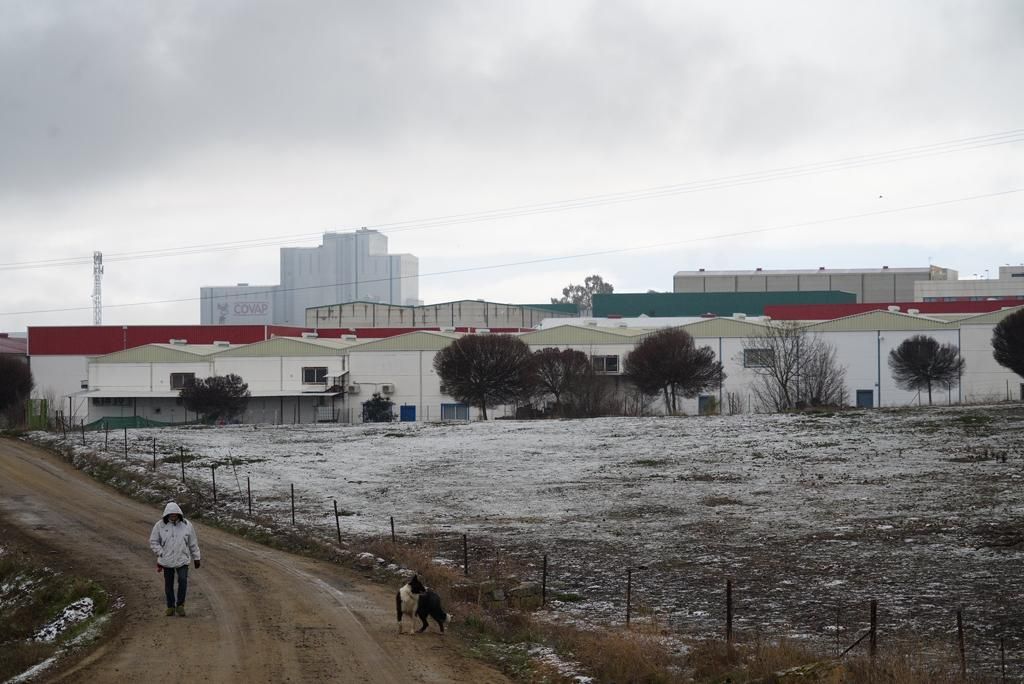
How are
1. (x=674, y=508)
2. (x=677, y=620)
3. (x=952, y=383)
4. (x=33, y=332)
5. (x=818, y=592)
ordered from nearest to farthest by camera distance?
1. (x=677, y=620)
2. (x=818, y=592)
3. (x=674, y=508)
4. (x=952, y=383)
5. (x=33, y=332)

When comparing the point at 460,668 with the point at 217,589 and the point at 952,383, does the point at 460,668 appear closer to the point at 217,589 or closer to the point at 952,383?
the point at 217,589

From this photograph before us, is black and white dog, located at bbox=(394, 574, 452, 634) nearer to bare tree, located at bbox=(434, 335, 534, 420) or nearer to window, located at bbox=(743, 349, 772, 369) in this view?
bare tree, located at bbox=(434, 335, 534, 420)

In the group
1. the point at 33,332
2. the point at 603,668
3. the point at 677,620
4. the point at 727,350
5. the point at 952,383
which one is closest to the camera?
the point at 603,668

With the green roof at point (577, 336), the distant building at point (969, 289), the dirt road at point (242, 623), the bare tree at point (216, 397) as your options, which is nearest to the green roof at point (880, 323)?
the green roof at point (577, 336)

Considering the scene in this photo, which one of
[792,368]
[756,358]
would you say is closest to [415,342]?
[756,358]

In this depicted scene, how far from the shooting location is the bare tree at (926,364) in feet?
228

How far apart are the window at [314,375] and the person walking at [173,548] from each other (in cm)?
6046

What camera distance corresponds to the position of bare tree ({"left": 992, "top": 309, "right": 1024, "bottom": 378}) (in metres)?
63.5

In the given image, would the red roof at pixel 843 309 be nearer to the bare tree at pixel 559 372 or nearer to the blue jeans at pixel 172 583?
the bare tree at pixel 559 372

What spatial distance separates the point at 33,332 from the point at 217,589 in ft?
252

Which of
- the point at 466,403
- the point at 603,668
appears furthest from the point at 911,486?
the point at 466,403

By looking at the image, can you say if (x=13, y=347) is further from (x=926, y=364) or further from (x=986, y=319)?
(x=986, y=319)

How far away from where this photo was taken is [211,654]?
15961 millimetres

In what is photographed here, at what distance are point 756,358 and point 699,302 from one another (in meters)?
56.9
